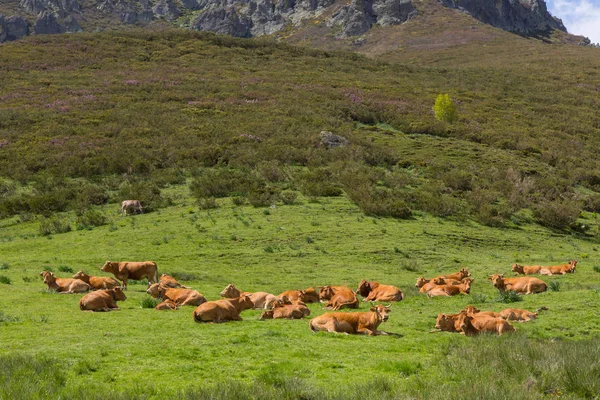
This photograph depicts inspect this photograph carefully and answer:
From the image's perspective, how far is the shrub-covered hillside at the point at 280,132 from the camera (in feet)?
106

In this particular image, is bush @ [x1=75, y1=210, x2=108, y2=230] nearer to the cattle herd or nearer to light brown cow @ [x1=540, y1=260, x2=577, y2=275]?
the cattle herd

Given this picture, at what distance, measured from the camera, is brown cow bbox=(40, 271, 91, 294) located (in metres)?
13.7

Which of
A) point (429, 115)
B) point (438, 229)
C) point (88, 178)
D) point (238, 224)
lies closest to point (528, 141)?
point (429, 115)

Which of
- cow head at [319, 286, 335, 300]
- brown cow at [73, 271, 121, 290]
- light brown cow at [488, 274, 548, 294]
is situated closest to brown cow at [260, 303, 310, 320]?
cow head at [319, 286, 335, 300]

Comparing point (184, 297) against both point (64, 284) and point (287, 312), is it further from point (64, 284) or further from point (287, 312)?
point (64, 284)

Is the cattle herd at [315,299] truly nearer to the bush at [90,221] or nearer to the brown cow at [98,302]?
the brown cow at [98,302]

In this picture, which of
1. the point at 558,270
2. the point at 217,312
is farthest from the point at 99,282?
the point at 558,270

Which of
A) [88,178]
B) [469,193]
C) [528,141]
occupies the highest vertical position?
[528,141]

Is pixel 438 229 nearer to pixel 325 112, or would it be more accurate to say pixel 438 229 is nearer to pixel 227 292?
pixel 227 292

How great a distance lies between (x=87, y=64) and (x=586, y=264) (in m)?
71.5

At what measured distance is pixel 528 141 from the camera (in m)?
50.9

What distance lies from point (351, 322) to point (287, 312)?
207 centimetres

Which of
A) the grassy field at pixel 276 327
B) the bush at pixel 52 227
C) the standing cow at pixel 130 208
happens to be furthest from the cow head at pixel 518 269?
the bush at pixel 52 227

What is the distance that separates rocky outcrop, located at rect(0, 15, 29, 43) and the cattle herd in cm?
16969
